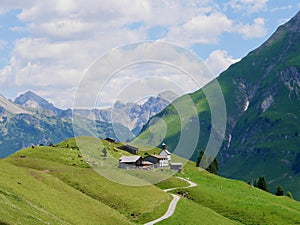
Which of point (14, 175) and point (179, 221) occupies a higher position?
point (14, 175)

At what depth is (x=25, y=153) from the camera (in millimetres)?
136000

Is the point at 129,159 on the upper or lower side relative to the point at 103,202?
upper

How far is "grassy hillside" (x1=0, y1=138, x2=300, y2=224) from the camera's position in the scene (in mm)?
62950

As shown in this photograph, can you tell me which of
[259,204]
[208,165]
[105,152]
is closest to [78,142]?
[105,152]

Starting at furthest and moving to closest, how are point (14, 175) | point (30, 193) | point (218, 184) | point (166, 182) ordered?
1. point (218, 184)
2. point (166, 182)
3. point (14, 175)
4. point (30, 193)

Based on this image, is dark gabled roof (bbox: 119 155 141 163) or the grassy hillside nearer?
the grassy hillside

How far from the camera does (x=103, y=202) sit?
3364 inches

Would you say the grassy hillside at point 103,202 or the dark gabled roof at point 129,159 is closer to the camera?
the grassy hillside at point 103,202

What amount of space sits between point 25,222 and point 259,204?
67.7m

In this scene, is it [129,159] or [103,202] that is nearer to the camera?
[103,202]

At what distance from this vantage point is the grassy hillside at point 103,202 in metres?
63.0

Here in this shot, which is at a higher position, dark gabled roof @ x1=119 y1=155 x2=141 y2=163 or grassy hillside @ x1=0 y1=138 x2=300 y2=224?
dark gabled roof @ x1=119 y1=155 x2=141 y2=163

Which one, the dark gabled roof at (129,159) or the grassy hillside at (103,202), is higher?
the dark gabled roof at (129,159)

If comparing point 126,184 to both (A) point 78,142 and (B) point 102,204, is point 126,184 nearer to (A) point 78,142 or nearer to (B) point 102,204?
(B) point 102,204
